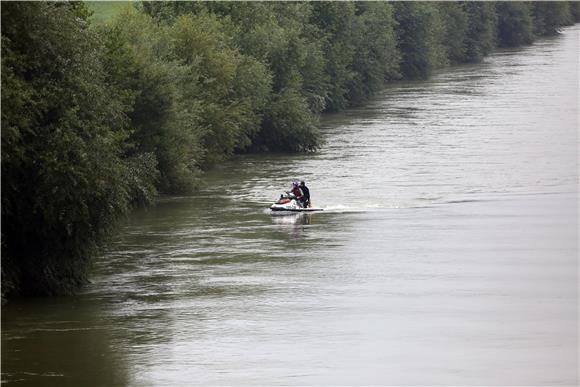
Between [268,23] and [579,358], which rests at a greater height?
[268,23]

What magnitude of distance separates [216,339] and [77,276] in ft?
21.6

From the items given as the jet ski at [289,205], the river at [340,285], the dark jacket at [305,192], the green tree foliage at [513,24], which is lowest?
the river at [340,285]

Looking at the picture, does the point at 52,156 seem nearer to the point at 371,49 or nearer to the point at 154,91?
the point at 154,91

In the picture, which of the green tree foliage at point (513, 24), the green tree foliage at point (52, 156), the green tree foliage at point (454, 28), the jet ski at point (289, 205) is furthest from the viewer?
the green tree foliage at point (513, 24)

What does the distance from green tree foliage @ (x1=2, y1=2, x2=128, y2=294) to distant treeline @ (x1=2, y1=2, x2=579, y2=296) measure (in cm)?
4

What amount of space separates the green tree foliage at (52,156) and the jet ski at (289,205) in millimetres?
13482

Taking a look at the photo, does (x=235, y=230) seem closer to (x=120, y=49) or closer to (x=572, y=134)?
(x=120, y=49)

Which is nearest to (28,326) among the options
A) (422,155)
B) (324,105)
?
(422,155)

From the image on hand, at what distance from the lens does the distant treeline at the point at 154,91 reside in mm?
31766

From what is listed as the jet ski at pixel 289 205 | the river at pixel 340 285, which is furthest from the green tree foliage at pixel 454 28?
the jet ski at pixel 289 205

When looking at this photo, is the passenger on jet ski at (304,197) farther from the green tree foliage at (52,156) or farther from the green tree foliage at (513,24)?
the green tree foliage at (513,24)

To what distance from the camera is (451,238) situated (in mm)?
42531

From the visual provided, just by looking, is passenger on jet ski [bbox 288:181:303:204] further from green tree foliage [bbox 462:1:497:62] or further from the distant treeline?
green tree foliage [bbox 462:1:497:62]

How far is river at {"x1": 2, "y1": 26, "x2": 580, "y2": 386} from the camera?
89.2 feet
